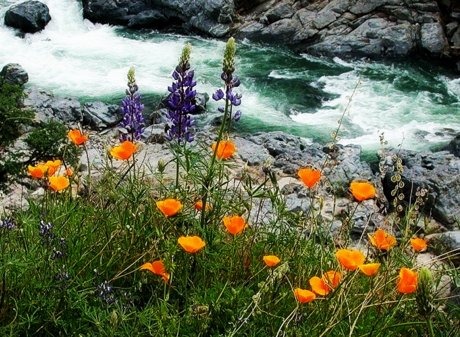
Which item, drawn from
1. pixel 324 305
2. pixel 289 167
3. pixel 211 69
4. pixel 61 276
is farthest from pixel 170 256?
pixel 211 69

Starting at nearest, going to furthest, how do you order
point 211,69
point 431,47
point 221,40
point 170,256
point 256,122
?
point 170,256, point 256,122, point 211,69, point 431,47, point 221,40

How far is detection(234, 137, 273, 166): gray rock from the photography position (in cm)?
848

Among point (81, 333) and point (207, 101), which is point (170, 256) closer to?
point (81, 333)

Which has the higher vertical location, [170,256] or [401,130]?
[170,256]

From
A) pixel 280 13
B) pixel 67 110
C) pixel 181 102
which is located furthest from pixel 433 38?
pixel 181 102

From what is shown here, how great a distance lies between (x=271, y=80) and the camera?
1336 cm

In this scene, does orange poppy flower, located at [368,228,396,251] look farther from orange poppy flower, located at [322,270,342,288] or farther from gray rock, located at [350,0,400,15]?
gray rock, located at [350,0,400,15]

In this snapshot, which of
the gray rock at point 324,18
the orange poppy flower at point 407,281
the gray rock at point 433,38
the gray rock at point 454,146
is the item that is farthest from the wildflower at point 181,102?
the gray rock at point 324,18

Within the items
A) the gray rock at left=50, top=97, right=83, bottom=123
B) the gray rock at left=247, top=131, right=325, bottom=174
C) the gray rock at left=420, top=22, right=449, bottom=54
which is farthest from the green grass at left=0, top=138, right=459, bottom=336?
the gray rock at left=420, top=22, right=449, bottom=54

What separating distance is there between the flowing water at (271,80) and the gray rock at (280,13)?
1022mm

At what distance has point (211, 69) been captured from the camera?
1393cm

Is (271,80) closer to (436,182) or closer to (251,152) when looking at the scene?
(251,152)

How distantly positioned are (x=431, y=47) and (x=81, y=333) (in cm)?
1406

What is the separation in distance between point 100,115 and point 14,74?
2656mm
